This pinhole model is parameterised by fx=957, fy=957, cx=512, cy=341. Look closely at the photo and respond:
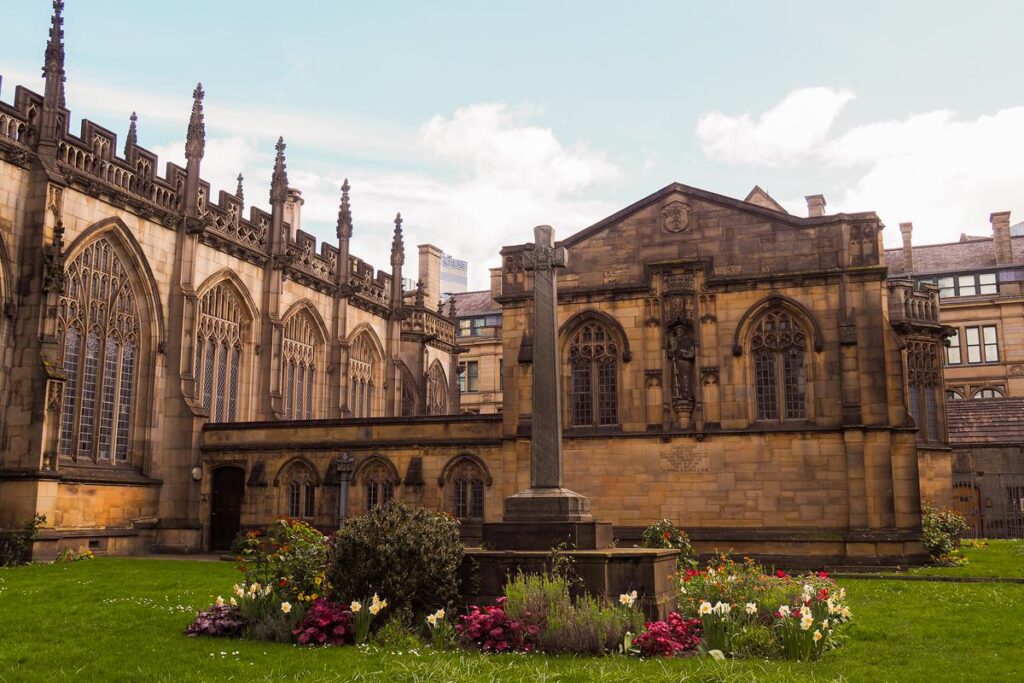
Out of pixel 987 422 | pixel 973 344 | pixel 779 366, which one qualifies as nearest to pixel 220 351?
pixel 779 366

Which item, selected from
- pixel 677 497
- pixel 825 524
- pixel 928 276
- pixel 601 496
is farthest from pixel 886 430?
→ pixel 928 276

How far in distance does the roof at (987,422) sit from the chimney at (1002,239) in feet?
69.8

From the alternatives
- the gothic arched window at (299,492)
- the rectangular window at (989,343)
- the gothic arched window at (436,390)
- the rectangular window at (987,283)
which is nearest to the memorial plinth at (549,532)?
the gothic arched window at (299,492)

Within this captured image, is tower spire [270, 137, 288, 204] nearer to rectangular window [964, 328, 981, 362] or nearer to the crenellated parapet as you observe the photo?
the crenellated parapet

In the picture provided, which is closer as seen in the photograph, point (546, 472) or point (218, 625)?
point (218, 625)

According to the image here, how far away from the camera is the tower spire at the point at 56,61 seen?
2786 cm

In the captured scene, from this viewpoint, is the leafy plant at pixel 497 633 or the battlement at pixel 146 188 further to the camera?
the battlement at pixel 146 188

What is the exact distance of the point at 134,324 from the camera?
31328 millimetres

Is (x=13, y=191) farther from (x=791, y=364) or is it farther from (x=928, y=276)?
(x=928, y=276)

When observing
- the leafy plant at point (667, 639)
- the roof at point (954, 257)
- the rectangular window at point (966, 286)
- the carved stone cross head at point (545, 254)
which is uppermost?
the roof at point (954, 257)

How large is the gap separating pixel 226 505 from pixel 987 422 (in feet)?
101

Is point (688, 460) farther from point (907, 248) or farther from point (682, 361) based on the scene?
point (907, 248)

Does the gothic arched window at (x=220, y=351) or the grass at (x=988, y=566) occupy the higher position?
the gothic arched window at (x=220, y=351)

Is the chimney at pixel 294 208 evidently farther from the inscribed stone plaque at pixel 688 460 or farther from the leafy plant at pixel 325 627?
the leafy plant at pixel 325 627
